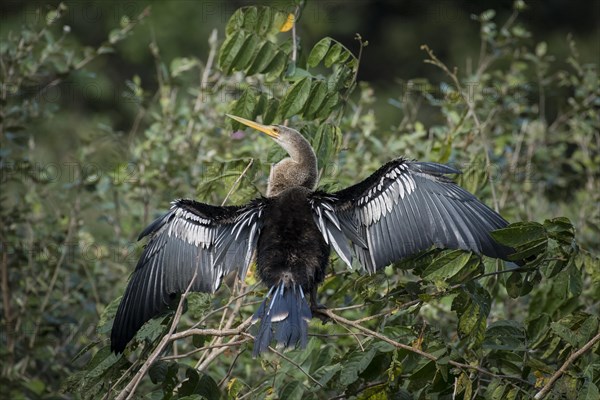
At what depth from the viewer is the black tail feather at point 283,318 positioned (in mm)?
3614

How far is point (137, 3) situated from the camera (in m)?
16.8

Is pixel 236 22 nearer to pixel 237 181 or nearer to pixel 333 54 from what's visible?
pixel 333 54

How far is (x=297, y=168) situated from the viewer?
457cm

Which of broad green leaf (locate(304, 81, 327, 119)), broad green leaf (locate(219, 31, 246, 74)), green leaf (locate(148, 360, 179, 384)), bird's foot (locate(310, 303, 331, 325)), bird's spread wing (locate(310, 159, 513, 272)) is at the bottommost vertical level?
green leaf (locate(148, 360, 179, 384))

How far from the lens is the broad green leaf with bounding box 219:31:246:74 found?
14.0 feet

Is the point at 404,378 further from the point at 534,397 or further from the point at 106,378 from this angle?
the point at 106,378

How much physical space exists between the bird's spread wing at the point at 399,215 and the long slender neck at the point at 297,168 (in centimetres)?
40

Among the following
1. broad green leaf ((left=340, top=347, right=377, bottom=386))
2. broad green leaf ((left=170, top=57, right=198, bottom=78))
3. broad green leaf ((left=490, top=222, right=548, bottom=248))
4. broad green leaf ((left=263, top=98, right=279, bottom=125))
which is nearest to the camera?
broad green leaf ((left=490, top=222, right=548, bottom=248))

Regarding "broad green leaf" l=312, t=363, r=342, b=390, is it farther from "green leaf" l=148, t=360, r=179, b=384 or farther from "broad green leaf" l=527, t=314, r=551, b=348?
"broad green leaf" l=527, t=314, r=551, b=348

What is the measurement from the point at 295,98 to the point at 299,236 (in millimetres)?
596

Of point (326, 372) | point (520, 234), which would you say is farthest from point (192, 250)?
point (520, 234)

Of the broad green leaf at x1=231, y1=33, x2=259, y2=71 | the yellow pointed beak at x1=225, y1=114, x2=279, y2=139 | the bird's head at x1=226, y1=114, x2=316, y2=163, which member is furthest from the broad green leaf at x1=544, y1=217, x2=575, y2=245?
the yellow pointed beak at x1=225, y1=114, x2=279, y2=139

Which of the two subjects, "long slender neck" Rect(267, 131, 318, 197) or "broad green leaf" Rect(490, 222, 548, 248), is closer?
"broad green leaf" Rect(490, 222, 548, 248)

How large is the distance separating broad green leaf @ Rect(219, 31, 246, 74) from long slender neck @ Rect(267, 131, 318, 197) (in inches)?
20.6
